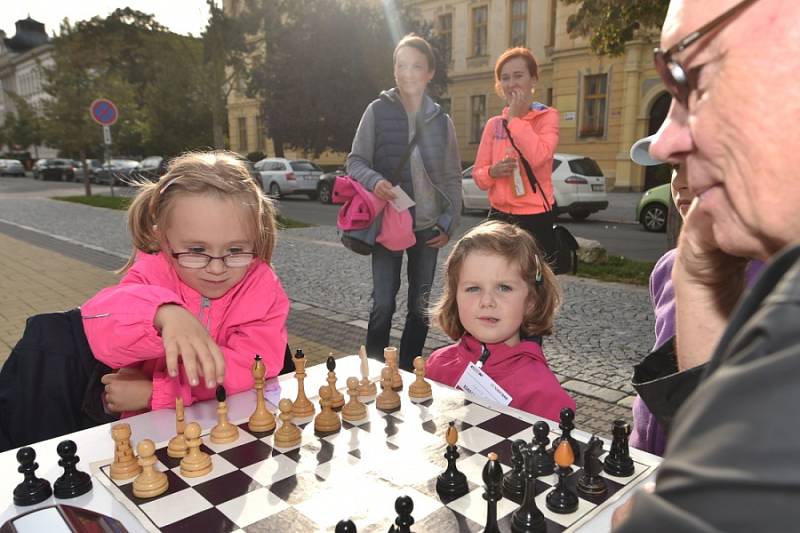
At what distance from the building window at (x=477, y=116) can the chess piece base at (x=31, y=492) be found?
87.5 ft

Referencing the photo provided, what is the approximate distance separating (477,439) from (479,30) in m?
27.7

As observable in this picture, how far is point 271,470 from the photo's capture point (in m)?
1.35

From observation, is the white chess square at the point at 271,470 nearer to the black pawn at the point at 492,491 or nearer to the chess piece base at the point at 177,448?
the chess piece base at the point at 177,448

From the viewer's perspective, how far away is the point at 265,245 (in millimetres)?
2334

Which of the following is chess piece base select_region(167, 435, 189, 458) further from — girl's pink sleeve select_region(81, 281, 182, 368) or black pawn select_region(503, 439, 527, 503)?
black pawn select_region(503, 439, 527, 503)

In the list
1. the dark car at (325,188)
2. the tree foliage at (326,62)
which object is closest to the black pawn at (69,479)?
the dark car at (325,188)

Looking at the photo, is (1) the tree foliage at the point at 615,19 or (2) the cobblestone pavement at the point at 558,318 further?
(1) the tree foliage at the point at 615,19

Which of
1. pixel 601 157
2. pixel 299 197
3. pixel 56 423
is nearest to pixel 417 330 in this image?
pixel 56 423

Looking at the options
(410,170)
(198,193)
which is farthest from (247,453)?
(410,170)

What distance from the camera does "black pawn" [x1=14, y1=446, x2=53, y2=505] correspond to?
4.01 feet

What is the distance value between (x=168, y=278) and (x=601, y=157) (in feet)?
72.3

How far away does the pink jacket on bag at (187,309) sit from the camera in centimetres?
175

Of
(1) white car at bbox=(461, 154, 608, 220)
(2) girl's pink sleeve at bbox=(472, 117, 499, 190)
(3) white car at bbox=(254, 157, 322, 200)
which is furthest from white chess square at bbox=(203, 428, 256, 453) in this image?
(3) white car at bbox=(254, 157, 322, 200)

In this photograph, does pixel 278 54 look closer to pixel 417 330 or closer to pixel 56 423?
pixel 417 330
